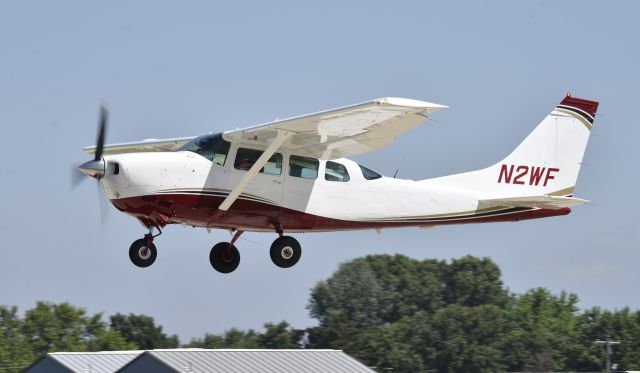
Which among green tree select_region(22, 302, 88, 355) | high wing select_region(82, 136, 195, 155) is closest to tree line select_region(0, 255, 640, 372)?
green tree select_region(22, 302, 88, 355)

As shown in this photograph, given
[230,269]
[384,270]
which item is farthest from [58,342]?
[230,269]

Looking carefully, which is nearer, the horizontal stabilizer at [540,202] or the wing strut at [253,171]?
the wing strut at [253,171]

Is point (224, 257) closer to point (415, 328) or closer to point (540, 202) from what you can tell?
point (540, 202)

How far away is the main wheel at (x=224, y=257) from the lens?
2450cm

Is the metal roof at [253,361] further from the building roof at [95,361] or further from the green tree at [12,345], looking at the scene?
the green tree at [12,345]

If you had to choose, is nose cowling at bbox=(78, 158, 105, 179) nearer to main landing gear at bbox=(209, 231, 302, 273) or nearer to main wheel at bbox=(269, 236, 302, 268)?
main landing gear at bbox=(209, 231, 302, 273)

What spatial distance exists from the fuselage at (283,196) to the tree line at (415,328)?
42.5 metres

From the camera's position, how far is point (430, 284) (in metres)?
91.9

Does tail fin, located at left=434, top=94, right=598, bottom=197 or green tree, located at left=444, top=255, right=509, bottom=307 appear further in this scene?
green tree, located at left=444, top=255, right=509, bottom=307

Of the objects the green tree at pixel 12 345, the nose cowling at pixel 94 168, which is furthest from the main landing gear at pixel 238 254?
the green tree at pixel 12 345

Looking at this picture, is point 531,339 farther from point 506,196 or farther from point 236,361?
point 506,196

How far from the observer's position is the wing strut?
73.9ft

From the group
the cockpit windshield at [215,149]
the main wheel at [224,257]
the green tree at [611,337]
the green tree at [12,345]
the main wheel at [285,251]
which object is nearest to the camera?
the cockpit windshield at [215,149]

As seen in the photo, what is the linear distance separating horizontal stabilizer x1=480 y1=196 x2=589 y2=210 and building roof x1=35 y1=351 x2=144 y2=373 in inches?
561
